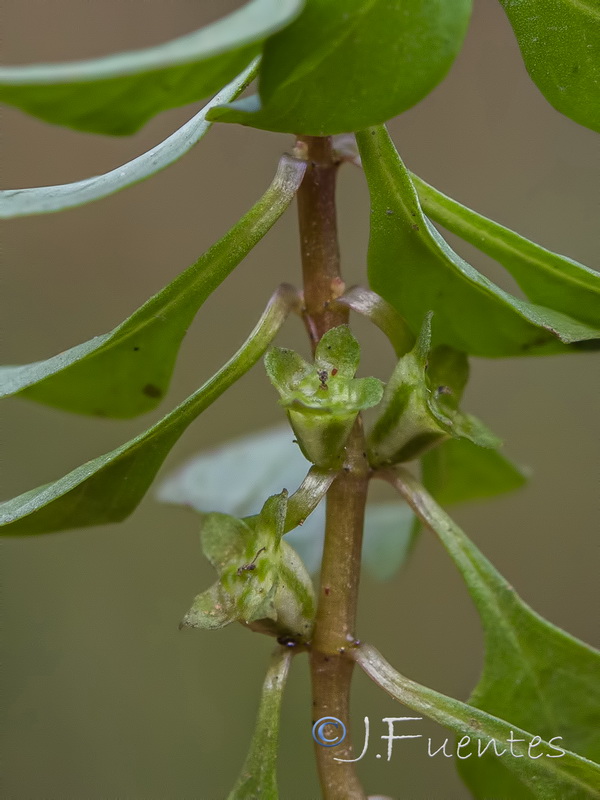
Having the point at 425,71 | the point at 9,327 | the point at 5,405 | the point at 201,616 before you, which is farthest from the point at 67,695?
the point at 425,71

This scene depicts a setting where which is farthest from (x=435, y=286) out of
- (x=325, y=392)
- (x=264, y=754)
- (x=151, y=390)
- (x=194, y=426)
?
(x=194, y=426)

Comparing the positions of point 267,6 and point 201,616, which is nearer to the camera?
point 267,6

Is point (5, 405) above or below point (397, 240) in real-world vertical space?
above

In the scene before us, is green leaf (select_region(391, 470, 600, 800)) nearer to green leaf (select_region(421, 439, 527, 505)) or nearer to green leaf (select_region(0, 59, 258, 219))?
green leaf (select_region(421, 439, 527, 505))

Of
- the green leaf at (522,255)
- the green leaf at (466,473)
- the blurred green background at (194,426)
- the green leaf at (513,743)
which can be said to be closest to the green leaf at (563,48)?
the green leaf at (522,255)

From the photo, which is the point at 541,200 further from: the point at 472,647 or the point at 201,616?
the point at 201,616

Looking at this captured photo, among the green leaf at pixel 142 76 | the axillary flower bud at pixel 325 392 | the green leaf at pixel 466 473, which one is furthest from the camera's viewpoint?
the green leaf at pixel 466 473

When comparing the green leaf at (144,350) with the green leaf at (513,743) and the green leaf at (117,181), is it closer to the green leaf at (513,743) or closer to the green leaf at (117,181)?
the green leaf at (117,181)

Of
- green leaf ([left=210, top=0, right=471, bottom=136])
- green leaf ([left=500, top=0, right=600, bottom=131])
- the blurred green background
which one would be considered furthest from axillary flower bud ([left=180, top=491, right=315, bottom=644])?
the blurred green background
